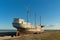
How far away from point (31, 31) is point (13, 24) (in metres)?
11.0

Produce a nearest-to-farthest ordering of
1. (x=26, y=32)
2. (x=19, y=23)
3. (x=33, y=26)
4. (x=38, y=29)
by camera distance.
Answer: (x=19, y=23)
(x=26, y=32)
(x=33, y=26)
(x=38, y=29)

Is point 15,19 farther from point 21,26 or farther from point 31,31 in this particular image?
point 31,31

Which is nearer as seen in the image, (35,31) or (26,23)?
(26,23)

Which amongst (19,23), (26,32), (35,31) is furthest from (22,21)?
(35,31)

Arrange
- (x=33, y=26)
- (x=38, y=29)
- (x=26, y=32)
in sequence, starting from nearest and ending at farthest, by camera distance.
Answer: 1. (x=26, y=32)
2. (x=33, y=26)
3. (x=38, y=29)

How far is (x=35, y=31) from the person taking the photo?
73.9 metres

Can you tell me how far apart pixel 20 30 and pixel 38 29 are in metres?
15.1

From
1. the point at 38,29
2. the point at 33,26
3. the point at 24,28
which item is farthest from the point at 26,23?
the point at 38,29

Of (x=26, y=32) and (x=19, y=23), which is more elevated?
(x=19, y=23)

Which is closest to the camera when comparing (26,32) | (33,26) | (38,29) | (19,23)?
(19,23)

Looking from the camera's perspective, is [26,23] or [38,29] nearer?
[26,23]

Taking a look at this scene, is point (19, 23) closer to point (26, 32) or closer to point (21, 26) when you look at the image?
point (21, 26)

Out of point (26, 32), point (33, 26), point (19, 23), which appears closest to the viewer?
point (19, 23)

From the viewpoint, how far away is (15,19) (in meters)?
63.1
